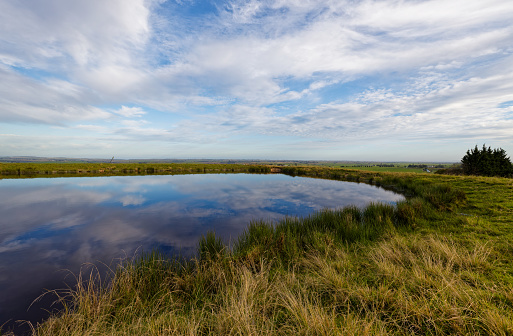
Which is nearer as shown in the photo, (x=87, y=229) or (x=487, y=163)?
(x=87, y=229)

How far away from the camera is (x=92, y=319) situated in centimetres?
441

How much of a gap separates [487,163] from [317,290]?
60.5 meters

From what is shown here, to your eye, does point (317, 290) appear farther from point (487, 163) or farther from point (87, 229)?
point (487, 163)

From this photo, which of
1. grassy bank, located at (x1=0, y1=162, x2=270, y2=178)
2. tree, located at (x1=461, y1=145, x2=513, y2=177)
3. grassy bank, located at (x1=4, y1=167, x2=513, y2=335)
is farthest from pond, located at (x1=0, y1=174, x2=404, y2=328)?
tree, located at (x1=461, y1=145, x2=513, y2=177)

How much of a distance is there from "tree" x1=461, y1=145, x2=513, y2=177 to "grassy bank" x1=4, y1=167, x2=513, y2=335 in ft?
157

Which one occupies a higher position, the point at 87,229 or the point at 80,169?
the point at 80,169

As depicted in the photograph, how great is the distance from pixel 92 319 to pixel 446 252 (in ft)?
30.3

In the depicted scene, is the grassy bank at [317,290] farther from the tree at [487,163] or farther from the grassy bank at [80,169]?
the grassy bank at [80,169]

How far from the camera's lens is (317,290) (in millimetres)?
4879

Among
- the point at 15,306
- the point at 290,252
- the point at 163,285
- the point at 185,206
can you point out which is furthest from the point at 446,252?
the point at 185,206

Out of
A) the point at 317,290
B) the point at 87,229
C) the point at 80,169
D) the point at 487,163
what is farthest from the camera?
the point at 80,169

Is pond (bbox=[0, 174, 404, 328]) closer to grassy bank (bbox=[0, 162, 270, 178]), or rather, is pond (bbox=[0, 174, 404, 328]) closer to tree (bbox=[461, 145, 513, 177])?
grassy bank (bbox=[0, 162, 270, 178])

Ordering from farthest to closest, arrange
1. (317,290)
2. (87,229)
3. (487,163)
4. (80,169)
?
(80,169) < (487,163) < (87,229) < (317,290)

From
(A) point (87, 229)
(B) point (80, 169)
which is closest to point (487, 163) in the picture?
(A) point (87, 229)
